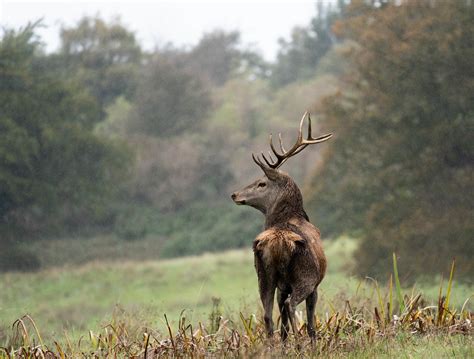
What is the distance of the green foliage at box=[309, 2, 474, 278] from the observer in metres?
22.5

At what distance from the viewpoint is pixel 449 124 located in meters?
22.5

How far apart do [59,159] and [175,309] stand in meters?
10.9

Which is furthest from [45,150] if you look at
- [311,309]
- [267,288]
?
[267,288]

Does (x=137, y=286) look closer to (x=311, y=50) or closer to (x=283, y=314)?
(x=283, y=314)

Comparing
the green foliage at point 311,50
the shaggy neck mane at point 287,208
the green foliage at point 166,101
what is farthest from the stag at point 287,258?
the green foliage at point 311,50

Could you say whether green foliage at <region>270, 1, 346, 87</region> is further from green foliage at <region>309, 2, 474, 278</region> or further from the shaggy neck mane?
the shaggy neck mane

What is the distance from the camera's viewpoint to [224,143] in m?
47.7

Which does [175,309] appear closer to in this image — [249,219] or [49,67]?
[249,219]

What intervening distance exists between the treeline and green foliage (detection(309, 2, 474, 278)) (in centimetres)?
4

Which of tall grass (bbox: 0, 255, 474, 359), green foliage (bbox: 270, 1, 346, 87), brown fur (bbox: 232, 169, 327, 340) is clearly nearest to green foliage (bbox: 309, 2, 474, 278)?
tall grass (bbox: 0, 255, 474, 359)

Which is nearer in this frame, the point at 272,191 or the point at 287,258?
the point at 287,258

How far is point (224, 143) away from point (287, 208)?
39.6 metres

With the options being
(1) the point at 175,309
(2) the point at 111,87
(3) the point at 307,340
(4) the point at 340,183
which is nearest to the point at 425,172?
(4) the point at 340,183

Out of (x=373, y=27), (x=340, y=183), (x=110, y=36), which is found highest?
(x=110, y=36)
